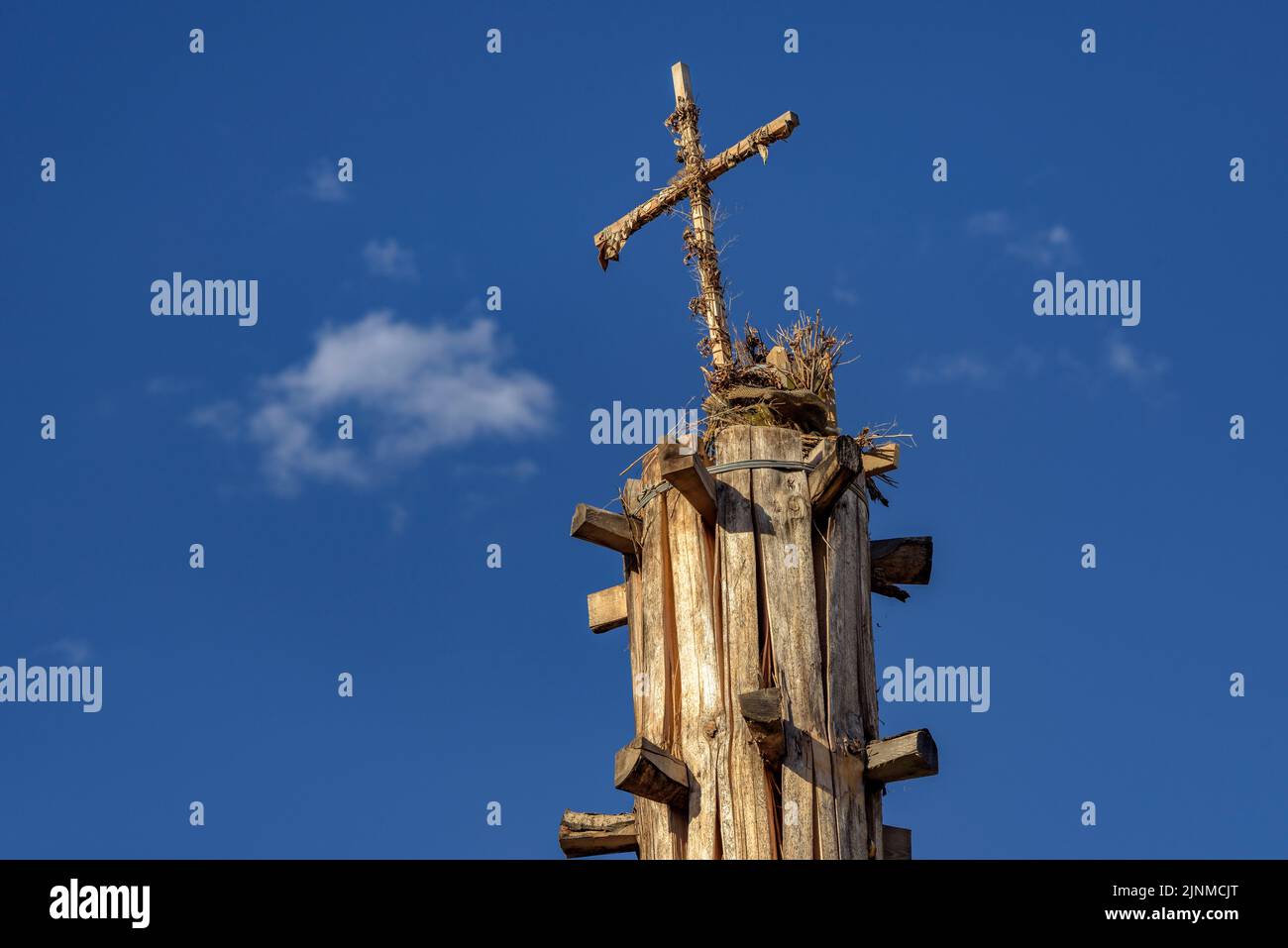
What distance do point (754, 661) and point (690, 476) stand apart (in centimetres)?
88

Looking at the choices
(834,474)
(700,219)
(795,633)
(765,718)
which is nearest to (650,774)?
(765,718)

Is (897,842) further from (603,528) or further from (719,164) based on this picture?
(719,164)

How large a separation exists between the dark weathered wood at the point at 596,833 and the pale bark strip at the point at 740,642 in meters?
0.65

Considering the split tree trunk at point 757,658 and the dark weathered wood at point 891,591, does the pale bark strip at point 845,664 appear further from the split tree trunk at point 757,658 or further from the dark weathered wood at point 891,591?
the dark weathered wood at point 891,591

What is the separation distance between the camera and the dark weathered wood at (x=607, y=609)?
389 inches

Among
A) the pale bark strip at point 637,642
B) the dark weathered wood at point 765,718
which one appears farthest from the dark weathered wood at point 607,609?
the dark weathered wood at point 765,718

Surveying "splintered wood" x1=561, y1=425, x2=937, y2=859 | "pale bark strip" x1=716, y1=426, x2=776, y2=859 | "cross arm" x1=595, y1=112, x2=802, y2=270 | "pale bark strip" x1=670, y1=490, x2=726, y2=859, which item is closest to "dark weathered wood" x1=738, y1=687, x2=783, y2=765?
"splintered wood" x1=561, y1=425, x2=937, y2=859

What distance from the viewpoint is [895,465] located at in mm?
9891

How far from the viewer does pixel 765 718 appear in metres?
8.45

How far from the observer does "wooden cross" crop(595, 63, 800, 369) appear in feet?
34.5

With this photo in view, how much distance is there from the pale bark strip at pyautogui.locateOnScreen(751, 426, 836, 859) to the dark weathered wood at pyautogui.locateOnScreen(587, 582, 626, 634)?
103cm

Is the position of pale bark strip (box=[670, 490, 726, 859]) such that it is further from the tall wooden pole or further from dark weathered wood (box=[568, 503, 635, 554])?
the tall wooden pole
